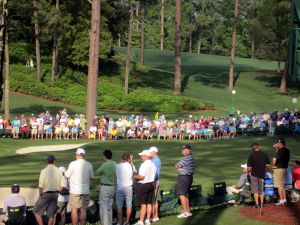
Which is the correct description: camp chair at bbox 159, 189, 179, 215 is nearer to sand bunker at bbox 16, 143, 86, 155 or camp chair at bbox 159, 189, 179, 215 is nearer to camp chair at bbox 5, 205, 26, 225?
camp chair at bbox 5, 205, 26, 225

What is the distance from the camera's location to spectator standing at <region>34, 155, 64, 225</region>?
39.7 feet

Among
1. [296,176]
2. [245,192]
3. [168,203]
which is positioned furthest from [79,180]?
[296,176]

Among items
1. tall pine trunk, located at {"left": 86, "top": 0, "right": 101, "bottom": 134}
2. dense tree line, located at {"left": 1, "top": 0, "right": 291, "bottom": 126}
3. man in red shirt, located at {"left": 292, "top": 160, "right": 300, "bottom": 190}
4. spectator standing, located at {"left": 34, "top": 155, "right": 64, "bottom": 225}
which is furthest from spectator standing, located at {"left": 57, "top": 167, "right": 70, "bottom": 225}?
tall pine trunk, located at {"left": 86, "top": 0, "right": 101, "bottom": 134}

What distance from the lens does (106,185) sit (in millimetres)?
12617

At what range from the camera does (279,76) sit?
244ft

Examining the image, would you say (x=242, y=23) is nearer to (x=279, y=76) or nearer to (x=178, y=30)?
(x=279, y=76)

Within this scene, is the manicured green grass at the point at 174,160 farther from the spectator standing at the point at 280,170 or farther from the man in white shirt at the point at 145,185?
the spectator standing at the point at 280,170

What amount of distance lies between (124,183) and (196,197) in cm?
320

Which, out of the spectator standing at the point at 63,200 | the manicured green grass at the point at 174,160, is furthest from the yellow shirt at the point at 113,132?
the spectator standing at the point at 63,200

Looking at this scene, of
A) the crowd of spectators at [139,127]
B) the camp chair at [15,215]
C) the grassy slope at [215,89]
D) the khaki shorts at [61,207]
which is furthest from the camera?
the grassy slope at [215,89]

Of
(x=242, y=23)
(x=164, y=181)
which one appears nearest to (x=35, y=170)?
(x=164, y=181)

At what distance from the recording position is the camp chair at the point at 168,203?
1497 cm

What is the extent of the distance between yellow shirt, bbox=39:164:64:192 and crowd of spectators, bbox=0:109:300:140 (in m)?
22.1

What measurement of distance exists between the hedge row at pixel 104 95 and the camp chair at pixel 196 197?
35246 mm
